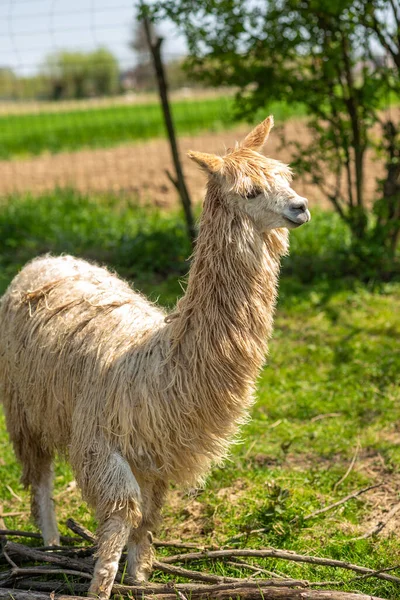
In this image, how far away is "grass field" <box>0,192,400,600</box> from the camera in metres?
3.95

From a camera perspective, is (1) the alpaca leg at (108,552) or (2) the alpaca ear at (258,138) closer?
(1) the alpaca leg at (108,552)

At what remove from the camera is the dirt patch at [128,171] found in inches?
451

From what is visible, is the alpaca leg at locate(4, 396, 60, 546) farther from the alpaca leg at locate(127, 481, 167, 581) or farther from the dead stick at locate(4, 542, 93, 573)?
the alpaca leg at locate(127, 481, 167, 581)

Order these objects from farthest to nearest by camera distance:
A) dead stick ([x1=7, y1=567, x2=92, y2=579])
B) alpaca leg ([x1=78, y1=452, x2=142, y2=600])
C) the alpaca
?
dead stick ([x1=7, y1=567, x2=92, y2=579]) → alpaca leg ([x1=78, y1=452, x2=142, y2=600]) → the alpaca

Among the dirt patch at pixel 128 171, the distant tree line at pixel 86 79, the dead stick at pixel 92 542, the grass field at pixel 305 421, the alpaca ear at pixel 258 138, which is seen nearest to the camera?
the alpaca ear at pixel 258 138

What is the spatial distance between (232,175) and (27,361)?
58.9 inches

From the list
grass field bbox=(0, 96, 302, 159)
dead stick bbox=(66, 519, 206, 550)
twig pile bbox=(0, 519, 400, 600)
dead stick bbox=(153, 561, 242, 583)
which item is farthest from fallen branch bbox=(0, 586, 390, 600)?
grass field bbox=(0, 96, 302, 159)

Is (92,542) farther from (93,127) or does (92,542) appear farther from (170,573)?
(93,127)

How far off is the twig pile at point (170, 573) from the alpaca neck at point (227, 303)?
79 centimetres

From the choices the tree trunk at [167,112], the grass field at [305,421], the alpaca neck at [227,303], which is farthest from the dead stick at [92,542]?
the tree trunk at [167,112]

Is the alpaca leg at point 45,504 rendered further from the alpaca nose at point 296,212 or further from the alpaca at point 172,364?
the alpaca nose at point 296,212

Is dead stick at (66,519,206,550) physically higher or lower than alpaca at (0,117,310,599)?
lower

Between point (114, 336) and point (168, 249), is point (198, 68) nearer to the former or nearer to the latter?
point (168, 249)

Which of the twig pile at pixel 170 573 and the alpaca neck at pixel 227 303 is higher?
the alpaca neck at pixel 227 303
